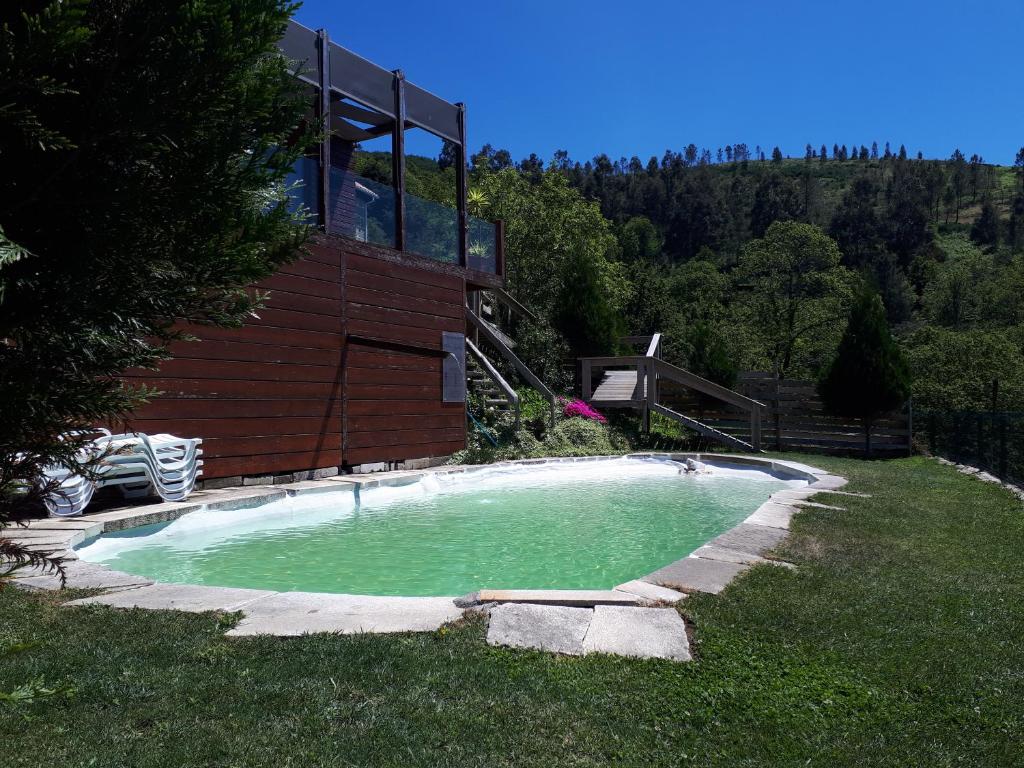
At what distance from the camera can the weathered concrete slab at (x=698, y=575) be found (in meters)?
4.21

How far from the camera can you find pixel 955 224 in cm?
8675

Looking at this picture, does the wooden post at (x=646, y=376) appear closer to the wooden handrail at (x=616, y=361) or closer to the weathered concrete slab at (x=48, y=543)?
the wooden handrail at (x=616, y=361)

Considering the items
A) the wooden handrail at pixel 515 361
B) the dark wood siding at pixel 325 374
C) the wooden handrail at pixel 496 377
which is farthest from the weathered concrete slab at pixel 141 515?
the wooden handrail at pixel 515 361

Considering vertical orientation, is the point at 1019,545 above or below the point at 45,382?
below

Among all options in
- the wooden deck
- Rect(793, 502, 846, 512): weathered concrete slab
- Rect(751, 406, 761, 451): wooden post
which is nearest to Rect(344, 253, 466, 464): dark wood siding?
the wooden deck

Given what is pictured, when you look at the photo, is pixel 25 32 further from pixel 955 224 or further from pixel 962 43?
pixel 955 224

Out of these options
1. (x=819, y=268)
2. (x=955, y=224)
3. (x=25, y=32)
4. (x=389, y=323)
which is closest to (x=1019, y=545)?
(x=25, y=32)

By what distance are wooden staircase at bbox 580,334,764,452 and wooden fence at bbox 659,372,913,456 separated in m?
0.55

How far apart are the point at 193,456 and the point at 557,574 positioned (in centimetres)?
452

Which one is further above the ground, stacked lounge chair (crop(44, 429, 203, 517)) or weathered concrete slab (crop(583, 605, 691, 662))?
stacked lounge chair (crop(44, 429, 203, 517))

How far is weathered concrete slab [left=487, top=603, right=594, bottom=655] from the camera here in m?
3.21

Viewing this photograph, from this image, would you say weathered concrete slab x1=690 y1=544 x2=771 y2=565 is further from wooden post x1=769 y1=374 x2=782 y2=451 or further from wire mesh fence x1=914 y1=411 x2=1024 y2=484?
wooden post x1=769 y1=374 x2=782 y2=451

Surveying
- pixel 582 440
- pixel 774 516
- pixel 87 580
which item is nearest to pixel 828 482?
pixel 774 516

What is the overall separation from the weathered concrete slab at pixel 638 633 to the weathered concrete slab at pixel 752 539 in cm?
189
